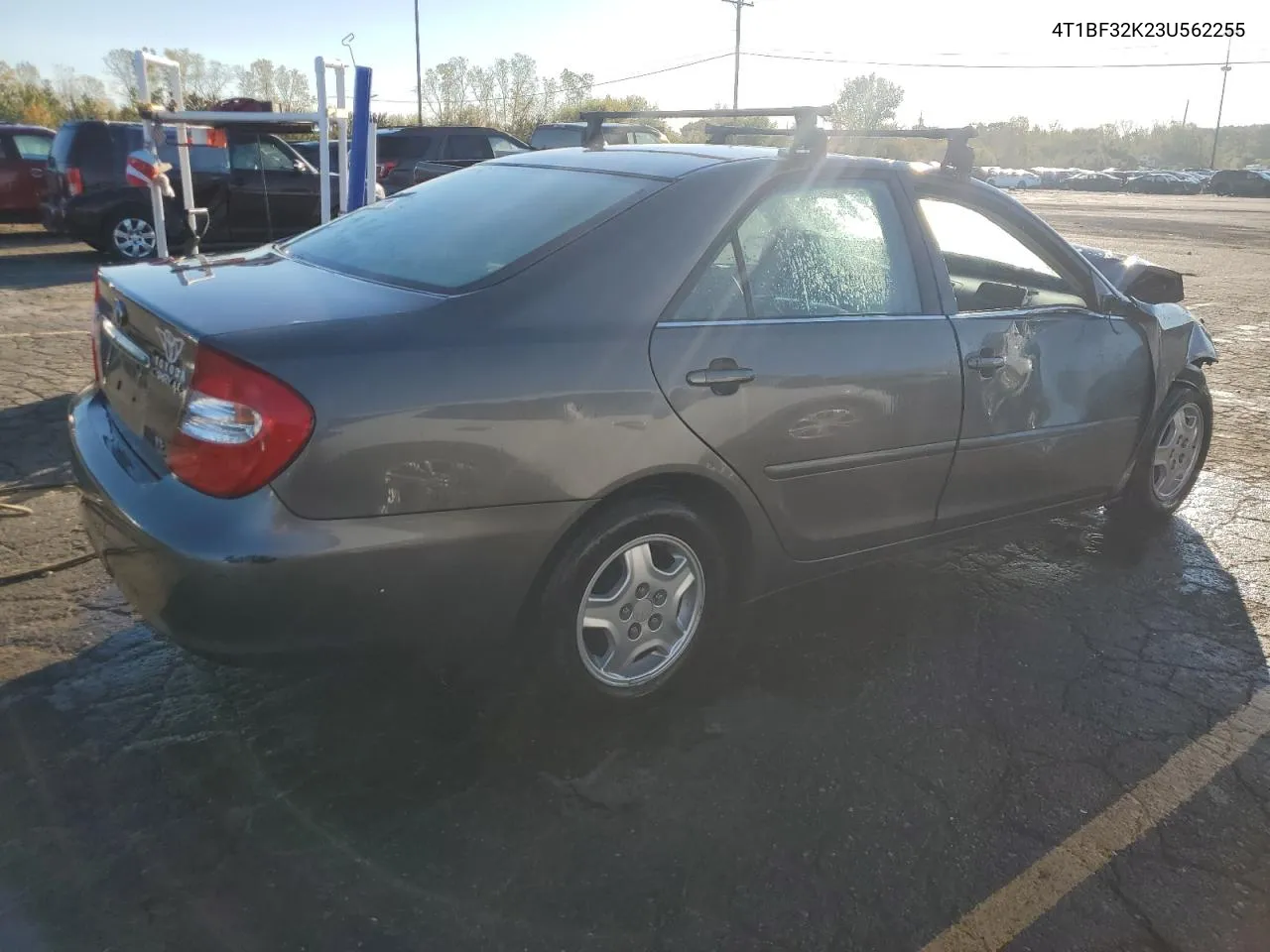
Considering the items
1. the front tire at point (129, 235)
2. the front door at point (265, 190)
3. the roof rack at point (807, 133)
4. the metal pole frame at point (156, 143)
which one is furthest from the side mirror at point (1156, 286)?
the front tire at point (129, 235)

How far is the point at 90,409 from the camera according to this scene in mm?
2898

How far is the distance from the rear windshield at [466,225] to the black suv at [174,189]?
8553 millimetres

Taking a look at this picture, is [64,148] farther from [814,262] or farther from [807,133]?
[814,262]

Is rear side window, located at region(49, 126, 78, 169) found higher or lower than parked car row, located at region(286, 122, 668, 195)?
lower

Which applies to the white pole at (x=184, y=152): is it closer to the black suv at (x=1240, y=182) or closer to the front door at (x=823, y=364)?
the front door at (x=823, y=364)

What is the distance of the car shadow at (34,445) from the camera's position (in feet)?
14.7

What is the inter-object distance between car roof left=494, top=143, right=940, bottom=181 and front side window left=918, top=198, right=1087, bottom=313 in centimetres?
21

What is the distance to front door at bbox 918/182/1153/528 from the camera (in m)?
3.48

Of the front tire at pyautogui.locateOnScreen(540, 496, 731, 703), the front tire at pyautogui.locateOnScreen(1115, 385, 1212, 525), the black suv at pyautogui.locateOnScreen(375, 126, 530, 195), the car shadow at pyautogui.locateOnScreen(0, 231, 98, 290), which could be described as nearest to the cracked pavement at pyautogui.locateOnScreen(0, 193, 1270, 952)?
the front tire at pyautogui.locateOnScreen(540, 496, 731, 703)

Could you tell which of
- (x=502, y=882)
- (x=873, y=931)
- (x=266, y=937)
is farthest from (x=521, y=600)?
(x=873, y=931)

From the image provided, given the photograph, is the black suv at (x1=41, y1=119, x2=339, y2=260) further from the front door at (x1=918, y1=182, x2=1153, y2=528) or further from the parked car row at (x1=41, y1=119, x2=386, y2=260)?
the front door at (x1=918, y1=182, x2=1153, y2=528)

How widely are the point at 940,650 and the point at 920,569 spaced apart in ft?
2.50

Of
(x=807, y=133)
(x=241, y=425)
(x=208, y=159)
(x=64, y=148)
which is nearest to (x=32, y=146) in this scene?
(x=64, y=148)

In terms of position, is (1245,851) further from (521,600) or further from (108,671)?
Answer: (108,671)
